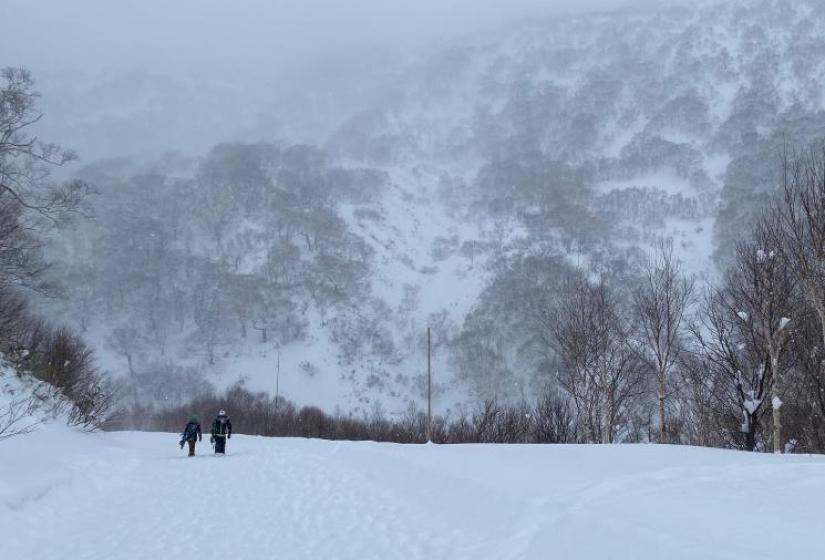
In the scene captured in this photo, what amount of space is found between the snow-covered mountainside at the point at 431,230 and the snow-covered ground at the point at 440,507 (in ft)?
259

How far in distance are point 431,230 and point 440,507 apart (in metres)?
145

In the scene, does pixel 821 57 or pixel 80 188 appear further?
pixel 821 57

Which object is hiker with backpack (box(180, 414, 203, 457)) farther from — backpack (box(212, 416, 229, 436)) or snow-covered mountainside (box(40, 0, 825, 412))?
snow-covered mountainside (box(40, 0, 825, 412))

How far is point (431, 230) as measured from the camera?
15388cm

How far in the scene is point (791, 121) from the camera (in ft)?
466

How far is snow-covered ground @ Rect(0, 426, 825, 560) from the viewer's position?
18.1 ft

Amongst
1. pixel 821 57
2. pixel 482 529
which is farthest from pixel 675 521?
pixel 821 57

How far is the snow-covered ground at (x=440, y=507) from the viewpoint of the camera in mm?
5531

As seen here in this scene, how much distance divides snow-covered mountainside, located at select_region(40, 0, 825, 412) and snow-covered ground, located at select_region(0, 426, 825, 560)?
78.9m

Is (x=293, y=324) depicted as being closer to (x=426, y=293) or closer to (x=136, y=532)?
(x=426, y=293)

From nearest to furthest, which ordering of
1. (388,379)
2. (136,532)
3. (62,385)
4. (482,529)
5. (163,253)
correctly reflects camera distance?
(482,529), (136,532), (62,385), (388,379), (163,253)

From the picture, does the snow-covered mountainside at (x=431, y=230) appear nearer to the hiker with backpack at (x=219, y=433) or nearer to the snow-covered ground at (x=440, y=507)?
the hiker with backpack at (x=219, y=433)

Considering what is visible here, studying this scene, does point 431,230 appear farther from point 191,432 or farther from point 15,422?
point 15,422

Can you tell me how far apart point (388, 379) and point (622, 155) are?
97.2m
